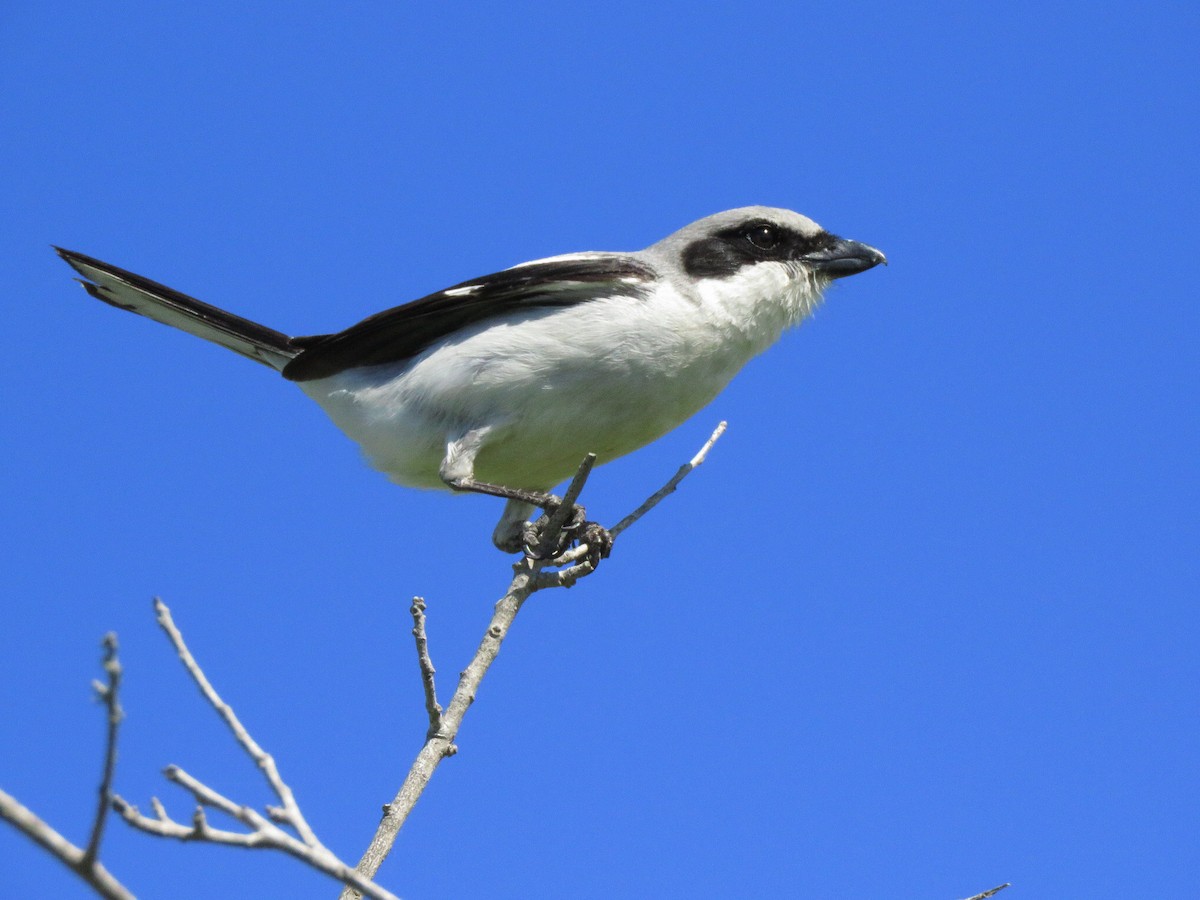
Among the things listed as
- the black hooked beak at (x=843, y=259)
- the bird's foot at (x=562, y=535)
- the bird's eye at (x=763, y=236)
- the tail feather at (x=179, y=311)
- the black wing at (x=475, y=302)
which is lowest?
the bird's foot at (x=562, y=535)

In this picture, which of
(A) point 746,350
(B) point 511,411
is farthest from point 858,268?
(B) point 511,411

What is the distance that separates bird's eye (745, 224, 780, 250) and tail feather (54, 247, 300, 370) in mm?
2719

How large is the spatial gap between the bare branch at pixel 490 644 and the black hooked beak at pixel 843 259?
1.91 metres

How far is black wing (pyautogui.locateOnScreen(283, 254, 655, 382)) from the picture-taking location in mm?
5887

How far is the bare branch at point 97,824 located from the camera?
5.52 feet

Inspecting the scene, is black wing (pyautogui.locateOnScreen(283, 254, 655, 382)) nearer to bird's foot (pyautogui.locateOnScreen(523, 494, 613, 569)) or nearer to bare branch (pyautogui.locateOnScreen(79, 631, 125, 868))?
bird's foot (pyautogui.locateOnScreen(523, 494, 613, 569))

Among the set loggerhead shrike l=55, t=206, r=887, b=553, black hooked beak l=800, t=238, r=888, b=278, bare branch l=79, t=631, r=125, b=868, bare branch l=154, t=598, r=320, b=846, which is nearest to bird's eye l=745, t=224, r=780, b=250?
loggerhead shrike l=55, t=206, r=887, b=553

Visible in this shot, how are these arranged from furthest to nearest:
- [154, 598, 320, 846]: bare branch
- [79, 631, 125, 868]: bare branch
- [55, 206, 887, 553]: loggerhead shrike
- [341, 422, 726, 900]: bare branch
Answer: [55, 206, 887, 553]: loggerhead shrike, [341, 422, 726, 900]: bare branch, [154, 598, 320, 846]: bare branch, [79, 631, 125, 868]: bare branch

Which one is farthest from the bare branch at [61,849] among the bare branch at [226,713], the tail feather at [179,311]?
the tail feather at [179,311]

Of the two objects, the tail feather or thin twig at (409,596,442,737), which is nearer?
thin twig at (409,596,442,737)

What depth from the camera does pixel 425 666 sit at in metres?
3.82

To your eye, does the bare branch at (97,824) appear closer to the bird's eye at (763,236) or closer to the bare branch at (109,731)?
the bare branch at (109,731)

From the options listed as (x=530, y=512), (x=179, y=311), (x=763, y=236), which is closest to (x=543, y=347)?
(x=530, y=512)

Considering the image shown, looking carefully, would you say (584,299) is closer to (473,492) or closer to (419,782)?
(473,492)
